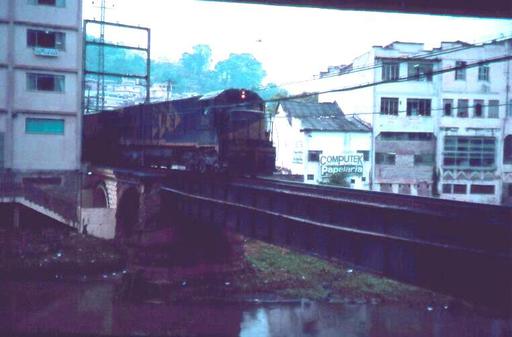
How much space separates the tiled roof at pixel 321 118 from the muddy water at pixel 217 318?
1532 cm

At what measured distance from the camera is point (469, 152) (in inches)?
1261

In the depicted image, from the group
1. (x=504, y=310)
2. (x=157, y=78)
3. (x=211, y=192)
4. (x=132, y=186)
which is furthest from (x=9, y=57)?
(x=157, y=78)

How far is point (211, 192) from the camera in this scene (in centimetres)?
1866

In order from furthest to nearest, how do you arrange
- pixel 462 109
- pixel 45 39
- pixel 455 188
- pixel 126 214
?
1. pixel 462 109
2. pixel 455 188
3. pixel 45 39
4. pixel 126 214

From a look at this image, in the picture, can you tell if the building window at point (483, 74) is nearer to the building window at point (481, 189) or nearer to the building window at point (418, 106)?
the building window at point (418, 106)

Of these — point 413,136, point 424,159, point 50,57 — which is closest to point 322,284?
point 424,159

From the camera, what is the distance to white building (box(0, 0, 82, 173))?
96.4 feet

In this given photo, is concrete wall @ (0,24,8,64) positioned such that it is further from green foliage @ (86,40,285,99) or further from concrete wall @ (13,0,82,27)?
green foliage @ (86,40,285,99)

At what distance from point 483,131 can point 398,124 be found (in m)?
5.34

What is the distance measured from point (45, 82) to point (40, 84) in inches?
12.4

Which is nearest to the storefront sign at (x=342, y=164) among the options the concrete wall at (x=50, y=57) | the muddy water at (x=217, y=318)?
the muddy water at (x=217, y=318)

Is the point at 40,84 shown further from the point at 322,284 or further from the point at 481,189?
the point at 481,189

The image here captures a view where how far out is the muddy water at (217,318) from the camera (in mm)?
19328

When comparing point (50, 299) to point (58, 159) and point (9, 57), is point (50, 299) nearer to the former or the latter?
point (58, 159)
